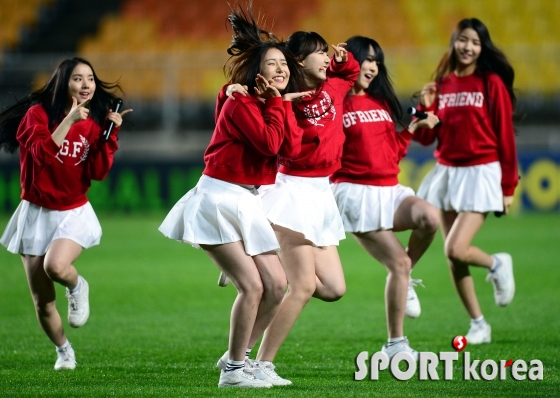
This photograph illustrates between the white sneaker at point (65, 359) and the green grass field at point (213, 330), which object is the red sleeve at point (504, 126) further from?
the white sneaker at point (65, 359)

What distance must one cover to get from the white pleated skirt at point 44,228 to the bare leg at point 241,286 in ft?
4.75

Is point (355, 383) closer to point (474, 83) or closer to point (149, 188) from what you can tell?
point (474, 83)

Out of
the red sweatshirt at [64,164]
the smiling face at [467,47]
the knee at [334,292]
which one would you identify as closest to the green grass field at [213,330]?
the knee at [334,292]

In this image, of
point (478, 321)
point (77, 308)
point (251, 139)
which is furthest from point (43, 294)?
point (478, 321)

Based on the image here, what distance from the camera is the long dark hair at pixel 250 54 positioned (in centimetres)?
533

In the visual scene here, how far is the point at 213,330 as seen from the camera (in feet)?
26.0

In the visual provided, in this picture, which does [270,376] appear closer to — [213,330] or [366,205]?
[366,205]

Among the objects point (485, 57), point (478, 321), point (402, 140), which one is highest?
point (485, 57)

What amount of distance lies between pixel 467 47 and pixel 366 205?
1.68 meters

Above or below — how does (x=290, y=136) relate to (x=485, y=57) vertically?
below

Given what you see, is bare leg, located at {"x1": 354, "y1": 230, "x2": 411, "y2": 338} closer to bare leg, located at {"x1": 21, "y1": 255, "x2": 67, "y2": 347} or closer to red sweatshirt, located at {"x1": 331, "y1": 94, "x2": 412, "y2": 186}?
red sweatshirt, located at {"x1": 331, "y1": 94, "x2": 412, "y2": 186}

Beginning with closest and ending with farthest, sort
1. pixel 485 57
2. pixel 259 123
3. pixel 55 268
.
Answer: pixel 259 123, pixel 55 268, pixel 485 57

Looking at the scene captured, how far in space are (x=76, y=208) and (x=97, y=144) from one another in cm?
47

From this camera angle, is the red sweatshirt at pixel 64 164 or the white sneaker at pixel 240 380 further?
the red sweatshirt at pixel 64 164
